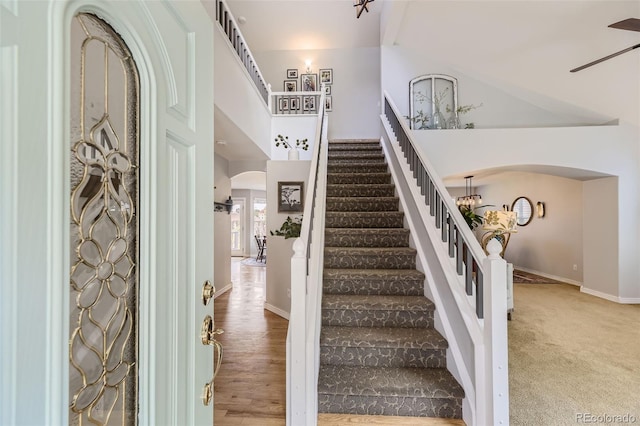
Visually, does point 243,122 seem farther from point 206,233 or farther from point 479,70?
point 479,70

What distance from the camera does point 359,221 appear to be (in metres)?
3.56

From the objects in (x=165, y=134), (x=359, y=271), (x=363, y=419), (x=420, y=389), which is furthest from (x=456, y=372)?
(x=165, y=134)

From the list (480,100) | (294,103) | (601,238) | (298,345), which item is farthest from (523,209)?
(298,345)

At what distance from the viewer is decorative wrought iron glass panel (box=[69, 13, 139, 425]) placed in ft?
1.79

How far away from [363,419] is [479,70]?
5.75m

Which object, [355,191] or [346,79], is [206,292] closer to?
[355,191]

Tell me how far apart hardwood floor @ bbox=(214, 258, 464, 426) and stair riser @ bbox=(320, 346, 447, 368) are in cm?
34

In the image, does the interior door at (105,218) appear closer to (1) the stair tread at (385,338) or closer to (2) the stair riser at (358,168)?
(1) the stair tread at (385,338)

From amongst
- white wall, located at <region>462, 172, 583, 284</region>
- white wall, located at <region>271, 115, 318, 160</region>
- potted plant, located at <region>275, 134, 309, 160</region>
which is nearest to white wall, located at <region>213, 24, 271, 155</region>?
potted plant, located at <region>275, 134, 309, 160</region>

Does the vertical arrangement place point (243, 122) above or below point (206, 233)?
above

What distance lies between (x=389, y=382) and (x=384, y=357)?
0.20 meters

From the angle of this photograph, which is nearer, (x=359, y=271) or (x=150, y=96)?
(x=150, y=96)

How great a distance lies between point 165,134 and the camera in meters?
0.73

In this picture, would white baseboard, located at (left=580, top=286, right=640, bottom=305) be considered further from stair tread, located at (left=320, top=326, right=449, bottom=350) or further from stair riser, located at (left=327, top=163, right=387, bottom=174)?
stair tread, located at (left=320, top=326, right=449, bottom=350)
